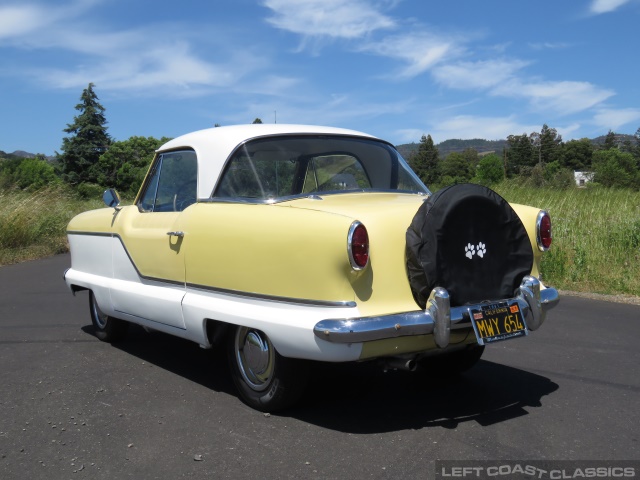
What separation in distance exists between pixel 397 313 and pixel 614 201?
1028 centimetres

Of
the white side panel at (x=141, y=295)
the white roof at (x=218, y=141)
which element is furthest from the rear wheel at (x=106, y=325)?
the white roof at (x=218, y=141)

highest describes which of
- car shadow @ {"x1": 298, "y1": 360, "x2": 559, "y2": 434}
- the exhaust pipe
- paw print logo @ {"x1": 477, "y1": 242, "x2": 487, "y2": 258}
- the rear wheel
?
paw print logo @ {"x1": 477, "y1": 242, "x2": 487, "y2": 258}

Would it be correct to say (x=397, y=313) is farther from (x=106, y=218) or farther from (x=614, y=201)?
(x=614, y=201)

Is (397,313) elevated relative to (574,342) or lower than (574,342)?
elevated

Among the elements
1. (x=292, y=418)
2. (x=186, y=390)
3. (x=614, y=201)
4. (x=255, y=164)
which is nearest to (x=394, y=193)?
(x=255, y=164)

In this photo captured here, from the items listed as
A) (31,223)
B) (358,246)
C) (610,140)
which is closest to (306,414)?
(358,246)

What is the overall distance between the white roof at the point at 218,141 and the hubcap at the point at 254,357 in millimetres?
996

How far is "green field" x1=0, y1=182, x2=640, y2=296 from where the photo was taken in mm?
8867

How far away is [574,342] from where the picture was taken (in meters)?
5.62

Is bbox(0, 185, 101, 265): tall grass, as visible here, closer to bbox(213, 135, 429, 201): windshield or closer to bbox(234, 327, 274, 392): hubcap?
bbox(213, 135, 429, 201): windshield

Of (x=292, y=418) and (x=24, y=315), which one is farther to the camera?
(x=24, y=315)

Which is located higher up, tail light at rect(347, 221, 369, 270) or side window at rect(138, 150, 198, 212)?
side window at rect(138, 150, 198, 212)

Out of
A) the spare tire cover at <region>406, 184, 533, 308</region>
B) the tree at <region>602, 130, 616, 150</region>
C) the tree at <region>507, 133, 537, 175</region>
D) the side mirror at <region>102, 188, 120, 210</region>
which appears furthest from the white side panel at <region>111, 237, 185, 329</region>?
the tree at <region>602, 130, 616, 150</region>

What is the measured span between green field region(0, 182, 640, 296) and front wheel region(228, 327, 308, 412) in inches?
233
